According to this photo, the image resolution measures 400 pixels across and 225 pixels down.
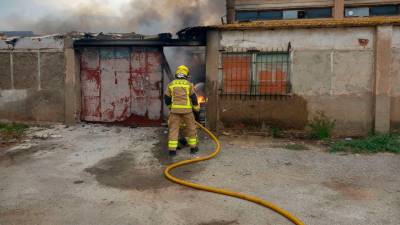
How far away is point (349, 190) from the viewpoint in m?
5.04

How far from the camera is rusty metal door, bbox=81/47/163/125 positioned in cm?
949

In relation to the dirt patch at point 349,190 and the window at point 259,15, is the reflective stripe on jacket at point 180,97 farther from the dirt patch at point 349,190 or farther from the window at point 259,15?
the window at point 259,15

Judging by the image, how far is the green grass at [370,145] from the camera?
7211mm

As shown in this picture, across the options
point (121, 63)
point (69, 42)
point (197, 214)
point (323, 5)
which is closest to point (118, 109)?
point (121, 63)

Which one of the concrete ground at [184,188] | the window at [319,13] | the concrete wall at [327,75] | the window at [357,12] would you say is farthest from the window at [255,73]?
the window at [357,12]

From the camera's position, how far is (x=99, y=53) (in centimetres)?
962

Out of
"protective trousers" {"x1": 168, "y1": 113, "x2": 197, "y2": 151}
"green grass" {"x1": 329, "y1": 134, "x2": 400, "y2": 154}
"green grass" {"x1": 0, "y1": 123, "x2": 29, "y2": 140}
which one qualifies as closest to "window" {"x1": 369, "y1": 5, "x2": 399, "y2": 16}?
"green grass" {"x1": 329, "y1": 134, "x2": 400, "y2": 154}

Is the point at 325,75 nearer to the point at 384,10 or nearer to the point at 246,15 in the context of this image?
the point at 246,15

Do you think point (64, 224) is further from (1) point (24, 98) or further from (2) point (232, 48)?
(1) point (24, 98)

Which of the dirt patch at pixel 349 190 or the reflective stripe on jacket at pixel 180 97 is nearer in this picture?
the dirt patch at pixel 349 190

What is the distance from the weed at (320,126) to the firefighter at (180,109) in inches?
118

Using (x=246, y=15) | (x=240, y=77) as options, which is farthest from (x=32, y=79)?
(x=246, y=15)

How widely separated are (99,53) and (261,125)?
4.77 m

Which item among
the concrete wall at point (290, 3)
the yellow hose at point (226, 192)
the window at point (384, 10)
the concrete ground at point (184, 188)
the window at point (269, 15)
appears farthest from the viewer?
the window at point (269, 15)
